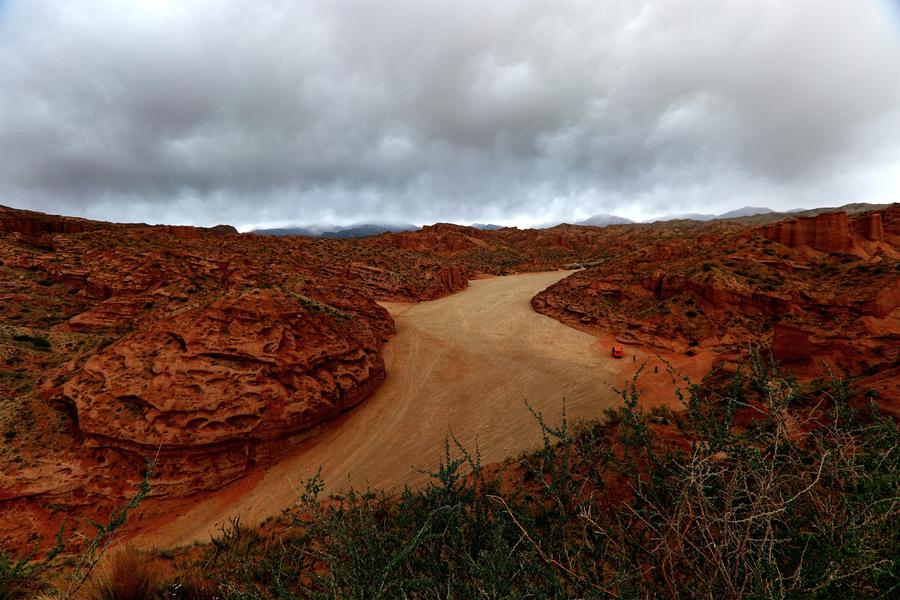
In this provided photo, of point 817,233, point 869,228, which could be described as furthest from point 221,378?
point 869,228

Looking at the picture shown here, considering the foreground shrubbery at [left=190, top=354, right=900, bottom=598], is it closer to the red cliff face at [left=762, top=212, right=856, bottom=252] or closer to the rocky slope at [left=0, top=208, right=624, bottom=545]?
the rocky slope at [left=0, top=208, right=624, bottom=545]

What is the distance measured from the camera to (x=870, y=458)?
8.37 feet

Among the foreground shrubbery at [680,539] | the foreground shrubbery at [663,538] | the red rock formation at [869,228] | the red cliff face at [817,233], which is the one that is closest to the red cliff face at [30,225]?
the foreground shrubbery at [663,538]

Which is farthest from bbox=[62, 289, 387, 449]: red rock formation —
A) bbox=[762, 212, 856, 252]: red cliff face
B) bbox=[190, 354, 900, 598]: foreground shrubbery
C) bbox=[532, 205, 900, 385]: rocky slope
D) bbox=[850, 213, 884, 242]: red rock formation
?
bbox=[850, 213, 884, 242]: red rock formation

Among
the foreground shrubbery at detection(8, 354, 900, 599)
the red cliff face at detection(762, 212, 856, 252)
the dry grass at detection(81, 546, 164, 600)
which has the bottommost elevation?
the dry grass at detection(81, 546, 164, 600)

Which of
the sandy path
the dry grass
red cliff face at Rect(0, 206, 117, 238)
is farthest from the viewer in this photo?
red cliff face at Rect(0, 206, 117, 238)

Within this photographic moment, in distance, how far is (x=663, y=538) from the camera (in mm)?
1880

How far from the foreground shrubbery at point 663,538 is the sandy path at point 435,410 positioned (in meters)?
1.15

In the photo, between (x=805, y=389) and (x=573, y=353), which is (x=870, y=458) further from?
(x=573, y=353)

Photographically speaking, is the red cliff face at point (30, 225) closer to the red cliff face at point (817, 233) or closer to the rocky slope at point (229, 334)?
the rocky slope at point (229, 334)

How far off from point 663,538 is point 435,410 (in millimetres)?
8379

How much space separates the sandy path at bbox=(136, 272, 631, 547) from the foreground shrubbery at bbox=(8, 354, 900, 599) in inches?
45.2

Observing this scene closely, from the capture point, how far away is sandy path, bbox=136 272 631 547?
7.07m

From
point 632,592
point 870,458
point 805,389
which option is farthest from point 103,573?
point 805,389
